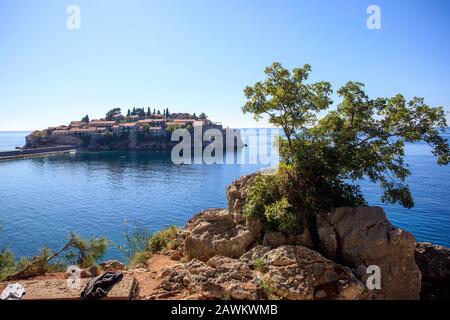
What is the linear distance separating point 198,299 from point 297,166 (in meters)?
8.05

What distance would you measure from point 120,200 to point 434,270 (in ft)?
153

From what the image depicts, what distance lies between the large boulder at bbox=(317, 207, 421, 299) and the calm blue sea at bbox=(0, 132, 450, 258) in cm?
2003

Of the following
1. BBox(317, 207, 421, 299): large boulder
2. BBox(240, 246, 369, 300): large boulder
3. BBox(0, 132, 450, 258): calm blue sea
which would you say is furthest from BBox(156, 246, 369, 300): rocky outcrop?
BBox(0, 132, 450, 258): calm blue sea

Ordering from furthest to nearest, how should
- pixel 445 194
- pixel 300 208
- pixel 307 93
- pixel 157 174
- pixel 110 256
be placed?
pixel 157 174, pixel 445 194, pixel 110 256, pixel 307 93, pixel 300 208

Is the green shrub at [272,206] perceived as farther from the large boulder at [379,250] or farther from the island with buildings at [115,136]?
the island with buildings at [115,136]

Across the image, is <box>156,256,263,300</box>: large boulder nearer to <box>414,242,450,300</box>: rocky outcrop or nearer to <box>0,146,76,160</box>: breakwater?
<box>414,242,450,300</box>: rocky outcrop

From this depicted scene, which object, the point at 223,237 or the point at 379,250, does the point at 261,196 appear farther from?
the point at 379,250

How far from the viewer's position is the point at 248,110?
17.1 metres

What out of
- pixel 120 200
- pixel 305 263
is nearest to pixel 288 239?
pixel 305 263

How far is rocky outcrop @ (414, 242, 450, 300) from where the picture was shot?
17109mm

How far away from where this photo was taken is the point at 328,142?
15.9 m
